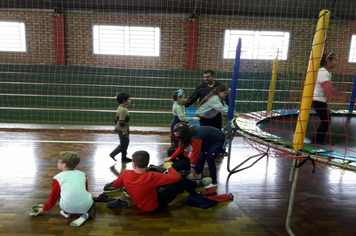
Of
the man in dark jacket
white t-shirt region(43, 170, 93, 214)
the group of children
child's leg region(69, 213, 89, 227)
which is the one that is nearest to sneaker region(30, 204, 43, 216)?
the group of children

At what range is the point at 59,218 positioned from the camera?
2.17 metres

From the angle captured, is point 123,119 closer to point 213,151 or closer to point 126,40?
point 213,151

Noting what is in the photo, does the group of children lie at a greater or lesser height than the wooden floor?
greater

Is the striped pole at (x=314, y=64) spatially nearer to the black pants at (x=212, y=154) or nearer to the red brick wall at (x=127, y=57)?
the black pants at (x=212, y=154)

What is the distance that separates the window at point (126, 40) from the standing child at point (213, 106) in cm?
608

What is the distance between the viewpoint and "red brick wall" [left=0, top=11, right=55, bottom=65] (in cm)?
856

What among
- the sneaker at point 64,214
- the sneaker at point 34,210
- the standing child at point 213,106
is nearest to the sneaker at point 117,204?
the sneaker at point 64,214

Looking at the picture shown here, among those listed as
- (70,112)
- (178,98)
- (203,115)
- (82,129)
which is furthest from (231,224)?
(70,112)

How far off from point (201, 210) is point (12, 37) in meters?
9.47

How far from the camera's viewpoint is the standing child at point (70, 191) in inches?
80.9

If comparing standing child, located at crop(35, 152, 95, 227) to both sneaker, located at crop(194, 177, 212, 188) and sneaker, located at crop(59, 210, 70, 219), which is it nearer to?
sneaker, located at crop(59, 210, 70, 219)

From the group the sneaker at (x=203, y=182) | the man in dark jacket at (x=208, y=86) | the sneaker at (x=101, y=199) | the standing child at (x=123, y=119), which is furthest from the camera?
the man in dark jacket at (x=208, y=86)

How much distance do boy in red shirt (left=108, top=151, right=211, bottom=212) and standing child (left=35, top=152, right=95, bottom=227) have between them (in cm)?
27

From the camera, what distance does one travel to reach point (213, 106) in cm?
307
